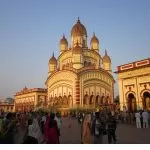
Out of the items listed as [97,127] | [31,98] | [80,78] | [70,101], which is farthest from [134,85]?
[31,98]

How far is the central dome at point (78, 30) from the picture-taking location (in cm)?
4800

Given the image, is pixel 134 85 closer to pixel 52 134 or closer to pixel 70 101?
pixel 52 134

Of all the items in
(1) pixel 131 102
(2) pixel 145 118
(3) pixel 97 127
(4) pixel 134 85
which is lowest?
(3) pixel 97 127

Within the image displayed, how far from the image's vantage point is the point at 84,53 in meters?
46.5

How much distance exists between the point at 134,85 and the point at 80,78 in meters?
17.4

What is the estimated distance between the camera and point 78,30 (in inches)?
1892

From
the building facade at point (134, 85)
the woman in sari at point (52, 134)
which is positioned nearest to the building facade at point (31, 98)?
the building facade at point (134, 85)

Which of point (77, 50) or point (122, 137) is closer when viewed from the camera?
point (122, 137)

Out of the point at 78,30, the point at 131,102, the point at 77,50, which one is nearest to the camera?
the point at 131,102

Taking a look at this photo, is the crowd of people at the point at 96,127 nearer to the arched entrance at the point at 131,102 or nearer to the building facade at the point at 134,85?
the building facade at the point at 134,85

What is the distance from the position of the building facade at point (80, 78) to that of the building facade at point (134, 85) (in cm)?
1444

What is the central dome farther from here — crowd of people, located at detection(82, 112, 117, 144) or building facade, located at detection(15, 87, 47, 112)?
crowd of people, located at detection(82, 112, 117, 144)

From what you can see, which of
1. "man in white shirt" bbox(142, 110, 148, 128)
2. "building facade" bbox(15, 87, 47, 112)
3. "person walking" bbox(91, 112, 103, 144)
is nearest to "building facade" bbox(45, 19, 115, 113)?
"building facade" bbox(15, 87, 47, 112)

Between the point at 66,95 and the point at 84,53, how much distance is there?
31.0 ft
